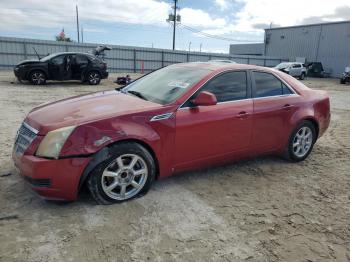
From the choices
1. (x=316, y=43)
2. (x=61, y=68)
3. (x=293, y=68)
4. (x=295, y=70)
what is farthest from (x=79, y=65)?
(x=316, y=43)

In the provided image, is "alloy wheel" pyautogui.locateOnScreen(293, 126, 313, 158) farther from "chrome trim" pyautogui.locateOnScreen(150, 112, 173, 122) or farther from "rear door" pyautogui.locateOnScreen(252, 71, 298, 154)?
"chrome trim" pyautogui.locateOnScreen(150, 112, 173, 122)

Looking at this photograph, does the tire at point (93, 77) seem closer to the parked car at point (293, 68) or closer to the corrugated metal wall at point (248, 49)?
the parked car at point (293, 68)

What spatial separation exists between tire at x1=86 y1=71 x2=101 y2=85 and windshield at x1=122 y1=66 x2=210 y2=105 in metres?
11.6

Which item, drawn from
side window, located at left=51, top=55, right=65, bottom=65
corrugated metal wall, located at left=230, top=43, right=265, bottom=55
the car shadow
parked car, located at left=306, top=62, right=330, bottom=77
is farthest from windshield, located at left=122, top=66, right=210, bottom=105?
corrugated metal wall, located at left=230, top=43, right=265, bottom=55

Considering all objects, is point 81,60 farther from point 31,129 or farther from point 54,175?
point 54,175

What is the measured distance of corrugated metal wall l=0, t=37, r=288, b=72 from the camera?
22.8 meters

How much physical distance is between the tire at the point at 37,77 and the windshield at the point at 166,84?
11.3m

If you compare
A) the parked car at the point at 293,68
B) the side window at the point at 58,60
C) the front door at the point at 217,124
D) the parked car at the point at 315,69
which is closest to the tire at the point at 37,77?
the side window at the point at 58,60

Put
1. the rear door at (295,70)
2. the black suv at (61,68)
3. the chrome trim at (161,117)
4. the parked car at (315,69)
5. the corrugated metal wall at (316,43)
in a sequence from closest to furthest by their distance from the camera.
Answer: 1. the chrome trim at (161,117)
2. the black suv at (61,68)
3. the rear door at (295,70)
4. the parked car at (315,69)
5. the corrugated metal wall at (316,43)

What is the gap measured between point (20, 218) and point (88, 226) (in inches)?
27.2

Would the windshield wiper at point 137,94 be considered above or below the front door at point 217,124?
above

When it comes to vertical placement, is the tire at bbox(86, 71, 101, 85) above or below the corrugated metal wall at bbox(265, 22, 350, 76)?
below

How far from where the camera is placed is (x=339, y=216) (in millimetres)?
3318

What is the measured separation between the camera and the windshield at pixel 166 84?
12.3 ft
